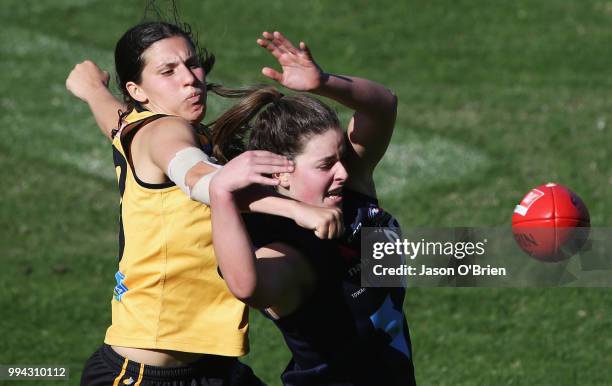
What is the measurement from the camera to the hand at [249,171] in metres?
4.00

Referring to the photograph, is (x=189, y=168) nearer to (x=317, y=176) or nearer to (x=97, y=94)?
(x=317, y=176)

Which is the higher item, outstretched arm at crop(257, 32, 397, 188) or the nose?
outstretched arm at crop(257, 32, 397, 188)

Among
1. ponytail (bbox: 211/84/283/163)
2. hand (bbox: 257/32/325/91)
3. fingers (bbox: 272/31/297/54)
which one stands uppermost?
fingers (bbox: 272/31/297/54)

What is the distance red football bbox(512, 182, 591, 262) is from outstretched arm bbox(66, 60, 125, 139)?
2.58 m

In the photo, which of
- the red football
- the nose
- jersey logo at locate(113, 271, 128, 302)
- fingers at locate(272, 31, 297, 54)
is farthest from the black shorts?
the red football

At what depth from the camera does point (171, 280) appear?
17.4ft

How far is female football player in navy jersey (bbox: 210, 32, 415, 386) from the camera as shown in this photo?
187 inches

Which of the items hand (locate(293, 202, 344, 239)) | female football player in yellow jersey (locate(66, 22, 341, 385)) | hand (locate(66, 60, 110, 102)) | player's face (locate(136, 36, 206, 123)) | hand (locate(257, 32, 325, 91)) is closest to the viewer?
hand (locate(293, 202, 344, 239))

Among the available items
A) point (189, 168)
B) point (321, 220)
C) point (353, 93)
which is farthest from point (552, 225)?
point (321, 220)

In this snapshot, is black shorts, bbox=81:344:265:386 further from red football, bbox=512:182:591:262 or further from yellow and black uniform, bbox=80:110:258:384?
red football, bbox=512:182:591:262

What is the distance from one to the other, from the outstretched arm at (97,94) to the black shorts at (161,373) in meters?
1.28

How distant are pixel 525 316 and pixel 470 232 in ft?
5.17

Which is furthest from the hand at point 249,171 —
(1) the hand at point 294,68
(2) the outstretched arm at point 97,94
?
(2) the outstretched arm at point 97,94

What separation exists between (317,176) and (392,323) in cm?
80
